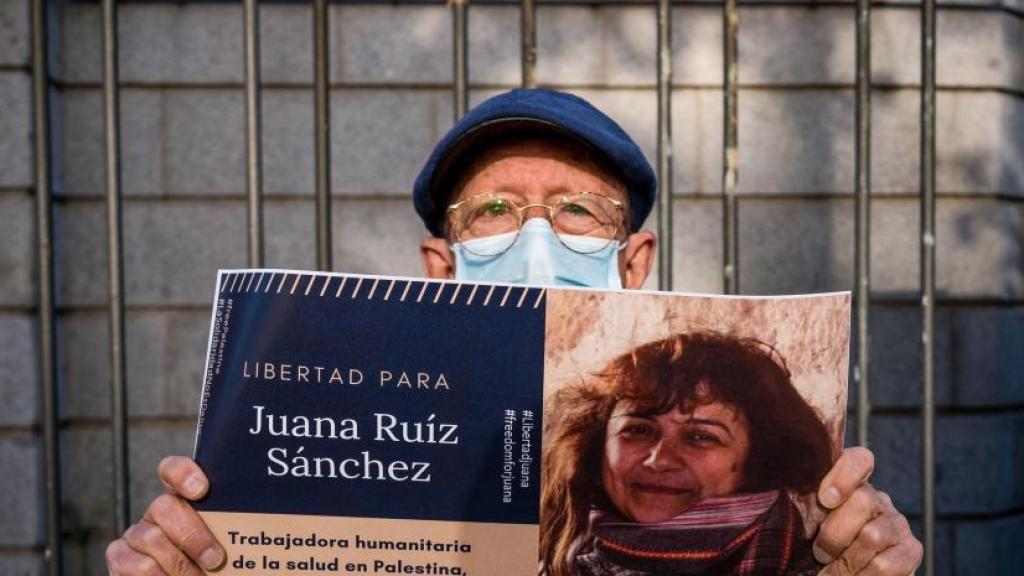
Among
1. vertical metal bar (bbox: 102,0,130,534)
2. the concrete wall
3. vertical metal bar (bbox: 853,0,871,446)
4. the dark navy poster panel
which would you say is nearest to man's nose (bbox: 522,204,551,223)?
the dark navy poster panel

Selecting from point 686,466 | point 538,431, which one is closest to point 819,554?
point 686,466

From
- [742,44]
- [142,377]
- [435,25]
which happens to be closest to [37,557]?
[142,377]

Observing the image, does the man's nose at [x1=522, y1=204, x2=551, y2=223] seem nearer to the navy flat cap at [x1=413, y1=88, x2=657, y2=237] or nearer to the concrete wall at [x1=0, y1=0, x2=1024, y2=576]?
the navy flat cap at [x1=413, y1=88, x2=657, y2=237]

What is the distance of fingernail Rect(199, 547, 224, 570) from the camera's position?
1.02 meters

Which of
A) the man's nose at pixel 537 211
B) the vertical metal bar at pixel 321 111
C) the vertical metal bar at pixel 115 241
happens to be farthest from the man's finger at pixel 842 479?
the vertical metal bar at pixel 115 241

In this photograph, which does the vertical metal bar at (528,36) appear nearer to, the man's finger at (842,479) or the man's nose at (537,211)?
the man's nose at (537,211)

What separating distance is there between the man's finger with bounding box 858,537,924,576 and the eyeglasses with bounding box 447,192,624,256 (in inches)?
25.7

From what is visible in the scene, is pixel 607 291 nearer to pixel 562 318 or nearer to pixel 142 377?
pixel 562 318

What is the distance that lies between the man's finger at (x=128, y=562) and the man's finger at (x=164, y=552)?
0.4 inches

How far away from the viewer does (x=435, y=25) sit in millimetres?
3543

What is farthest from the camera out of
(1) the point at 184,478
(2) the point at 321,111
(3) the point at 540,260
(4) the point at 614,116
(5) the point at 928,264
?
(4) the point at 614,116

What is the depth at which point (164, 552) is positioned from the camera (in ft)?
3.37

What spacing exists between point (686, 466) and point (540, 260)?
480mm

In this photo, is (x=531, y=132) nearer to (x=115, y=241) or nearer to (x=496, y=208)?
(x=496, y=208)
